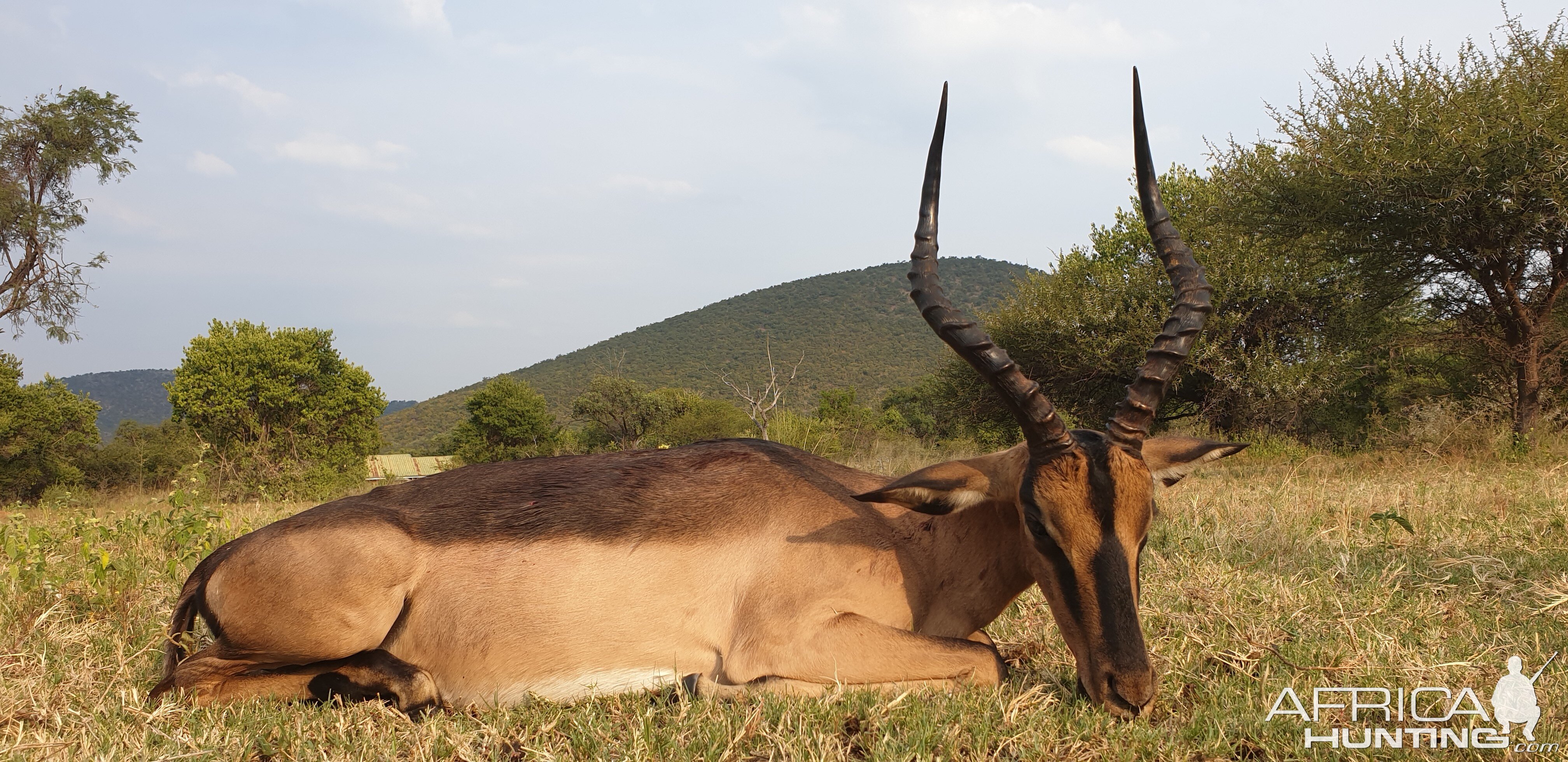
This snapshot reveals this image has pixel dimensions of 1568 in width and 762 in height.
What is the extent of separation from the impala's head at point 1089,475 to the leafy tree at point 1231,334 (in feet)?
56.0

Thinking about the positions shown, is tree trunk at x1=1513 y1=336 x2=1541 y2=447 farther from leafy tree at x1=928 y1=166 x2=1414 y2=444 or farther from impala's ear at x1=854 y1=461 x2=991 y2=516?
impala's ear at x1=854 y1=461 x2=991 y2=516

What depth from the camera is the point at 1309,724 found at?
127 inches

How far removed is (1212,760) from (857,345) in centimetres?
8522

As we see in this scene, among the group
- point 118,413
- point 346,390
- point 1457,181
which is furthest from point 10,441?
point 118,413

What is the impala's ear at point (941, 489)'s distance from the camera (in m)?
4.02

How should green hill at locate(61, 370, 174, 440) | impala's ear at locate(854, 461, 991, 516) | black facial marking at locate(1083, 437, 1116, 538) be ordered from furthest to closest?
green hill at locate(61, 370, 174, 440), impala's ear at locate(854, 461, 991, 516), black facial marking at locate(1083, 437, 1116, 538)

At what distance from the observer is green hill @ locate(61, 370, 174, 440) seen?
15262cm

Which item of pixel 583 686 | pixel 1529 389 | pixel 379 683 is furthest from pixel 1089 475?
pixel 1529 389

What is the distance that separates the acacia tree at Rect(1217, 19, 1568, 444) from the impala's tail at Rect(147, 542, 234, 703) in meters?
18.0

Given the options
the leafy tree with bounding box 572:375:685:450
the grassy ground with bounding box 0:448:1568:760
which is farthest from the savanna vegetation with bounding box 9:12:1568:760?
the leafy tree with bounding box 572:375:685:450

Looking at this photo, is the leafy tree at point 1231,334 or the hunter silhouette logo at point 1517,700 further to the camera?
the leafy tree at point 1231,334

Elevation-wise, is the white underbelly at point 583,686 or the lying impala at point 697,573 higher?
the lying impala at point 697,573

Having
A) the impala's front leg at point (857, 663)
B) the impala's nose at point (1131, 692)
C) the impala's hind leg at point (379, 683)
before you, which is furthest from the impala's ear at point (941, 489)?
the impala's hind leg at point (379, 683)
